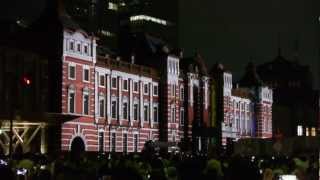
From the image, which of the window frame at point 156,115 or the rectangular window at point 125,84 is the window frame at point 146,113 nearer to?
the window frame at point 156,115

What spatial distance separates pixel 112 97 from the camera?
213 ft

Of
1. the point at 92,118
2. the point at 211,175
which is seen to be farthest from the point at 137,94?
the point at 211,175

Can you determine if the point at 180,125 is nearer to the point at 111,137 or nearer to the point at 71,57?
the point at 111,137

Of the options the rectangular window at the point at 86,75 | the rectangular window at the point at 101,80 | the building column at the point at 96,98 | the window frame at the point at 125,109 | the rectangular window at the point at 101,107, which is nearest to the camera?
the rectangular window at the point at 86,75

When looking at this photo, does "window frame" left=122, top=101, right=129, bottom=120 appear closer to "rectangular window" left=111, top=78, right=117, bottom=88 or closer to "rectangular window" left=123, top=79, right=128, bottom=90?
"rectangular window" left=123, top=79, right=128, bottom=90

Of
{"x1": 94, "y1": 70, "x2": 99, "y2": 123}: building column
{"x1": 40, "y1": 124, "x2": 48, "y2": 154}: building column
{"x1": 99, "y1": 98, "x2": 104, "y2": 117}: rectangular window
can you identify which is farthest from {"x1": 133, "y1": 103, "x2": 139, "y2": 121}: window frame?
{"x1": 40, "y1": 124, "x2": 48, "y2": 154}: building column

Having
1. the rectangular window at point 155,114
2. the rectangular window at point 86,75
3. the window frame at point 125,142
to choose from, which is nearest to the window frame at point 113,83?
the rectangular window at point 86,75

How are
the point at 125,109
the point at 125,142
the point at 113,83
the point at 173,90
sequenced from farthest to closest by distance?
1. the point at 173,90
2. the point at 125,142
3. the point at 125,109
4. the point at 113,83

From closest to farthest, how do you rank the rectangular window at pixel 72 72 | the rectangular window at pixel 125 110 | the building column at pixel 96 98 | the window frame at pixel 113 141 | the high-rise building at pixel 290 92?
1. the rectangular window at pixel 72 72
2. the building column at pixel 96 98
3. the window frame at pixel 113 141
4. the rectangular window at pixel 125 110
5. the high-rise building at pixel 290 92

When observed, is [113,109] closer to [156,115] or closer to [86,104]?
[86,104]

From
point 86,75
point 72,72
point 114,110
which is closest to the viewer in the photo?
point 72,72

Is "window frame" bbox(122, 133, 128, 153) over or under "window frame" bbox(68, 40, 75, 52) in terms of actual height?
under

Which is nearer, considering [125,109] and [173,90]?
[125,109]

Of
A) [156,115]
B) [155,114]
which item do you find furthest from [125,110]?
[156,115]
